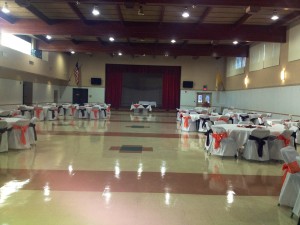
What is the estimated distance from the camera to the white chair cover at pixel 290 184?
14.0ft

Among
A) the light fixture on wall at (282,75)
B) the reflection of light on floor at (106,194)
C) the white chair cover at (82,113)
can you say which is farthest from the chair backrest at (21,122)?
the light fixture on wall at (282,75)

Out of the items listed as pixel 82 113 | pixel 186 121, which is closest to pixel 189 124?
pixel 186 121

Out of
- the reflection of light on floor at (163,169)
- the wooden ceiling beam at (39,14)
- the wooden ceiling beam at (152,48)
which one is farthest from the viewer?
the wooden ceiling beam at (152,48)

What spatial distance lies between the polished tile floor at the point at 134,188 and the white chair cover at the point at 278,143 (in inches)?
15.0

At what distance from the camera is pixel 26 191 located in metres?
4.74

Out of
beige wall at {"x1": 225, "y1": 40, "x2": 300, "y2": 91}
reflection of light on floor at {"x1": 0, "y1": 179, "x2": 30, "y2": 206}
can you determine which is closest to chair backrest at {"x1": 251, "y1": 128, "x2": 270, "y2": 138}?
reflection of light on floor at {"x1": 0, "y1": 179, "x2": 30, "y2": 206}

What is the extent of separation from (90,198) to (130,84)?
28.0m

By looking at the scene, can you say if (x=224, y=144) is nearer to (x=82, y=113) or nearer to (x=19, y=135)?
(x=19, y=135)

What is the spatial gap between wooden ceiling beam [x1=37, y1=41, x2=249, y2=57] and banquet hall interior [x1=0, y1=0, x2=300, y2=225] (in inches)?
2.8

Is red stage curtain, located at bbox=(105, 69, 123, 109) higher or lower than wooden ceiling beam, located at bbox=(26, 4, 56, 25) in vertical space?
lower

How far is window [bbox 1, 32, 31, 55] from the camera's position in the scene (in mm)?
14833

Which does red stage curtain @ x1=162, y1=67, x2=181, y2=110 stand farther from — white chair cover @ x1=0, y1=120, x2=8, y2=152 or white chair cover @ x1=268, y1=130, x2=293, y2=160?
white chair cover @ x1=0, y1=120, x2=8, y2=152


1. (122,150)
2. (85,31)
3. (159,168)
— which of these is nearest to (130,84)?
(85,31)

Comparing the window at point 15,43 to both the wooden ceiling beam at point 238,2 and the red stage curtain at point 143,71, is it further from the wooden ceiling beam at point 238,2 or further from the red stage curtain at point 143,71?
the red stage curtain at point 143,71
